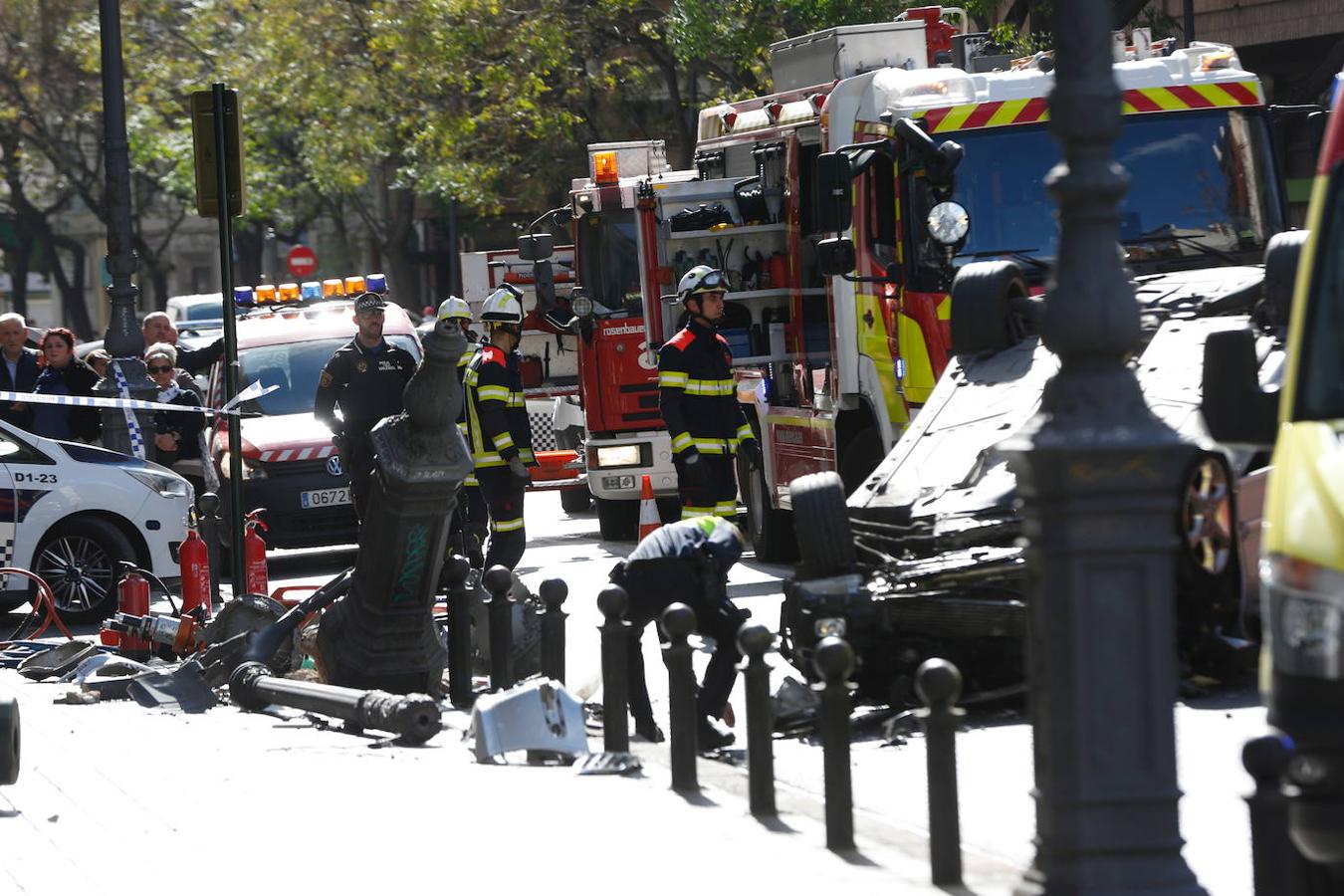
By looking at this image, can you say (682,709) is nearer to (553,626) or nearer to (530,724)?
(530,724)

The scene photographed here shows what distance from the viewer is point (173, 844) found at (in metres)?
7.17

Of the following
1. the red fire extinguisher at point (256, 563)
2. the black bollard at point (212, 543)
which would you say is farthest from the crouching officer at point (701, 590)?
the black bollard at point (212, 543)

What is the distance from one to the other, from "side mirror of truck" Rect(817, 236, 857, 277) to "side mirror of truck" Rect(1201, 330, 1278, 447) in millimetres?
7307

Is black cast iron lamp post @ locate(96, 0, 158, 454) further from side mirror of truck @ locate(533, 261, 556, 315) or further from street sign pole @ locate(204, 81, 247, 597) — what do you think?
street sign pole @ locate(204, 81, 247, 597)

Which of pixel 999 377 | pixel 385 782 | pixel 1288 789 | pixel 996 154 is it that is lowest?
pixel 385 782

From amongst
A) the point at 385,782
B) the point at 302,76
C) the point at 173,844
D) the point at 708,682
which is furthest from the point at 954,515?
the point at 302,76

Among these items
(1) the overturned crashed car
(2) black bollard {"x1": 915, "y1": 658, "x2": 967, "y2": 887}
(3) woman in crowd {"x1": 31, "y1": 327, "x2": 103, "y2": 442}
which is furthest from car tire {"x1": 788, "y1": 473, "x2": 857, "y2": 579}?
(3) woman in crowd {"x1": 31, "y1": 327, "x2": 103, "y2": 442}

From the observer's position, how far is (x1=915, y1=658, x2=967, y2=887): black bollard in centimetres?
604

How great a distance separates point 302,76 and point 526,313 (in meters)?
18.8

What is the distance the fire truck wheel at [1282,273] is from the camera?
948 cm

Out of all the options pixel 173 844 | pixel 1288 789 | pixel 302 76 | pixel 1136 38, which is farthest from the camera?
pixel 302 76

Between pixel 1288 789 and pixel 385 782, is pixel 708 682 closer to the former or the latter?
pixel 385 782

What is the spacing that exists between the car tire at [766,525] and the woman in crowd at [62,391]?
470cm

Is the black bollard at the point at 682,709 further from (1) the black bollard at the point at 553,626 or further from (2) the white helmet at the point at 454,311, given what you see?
(2) the white helmet at the point at 454,311
